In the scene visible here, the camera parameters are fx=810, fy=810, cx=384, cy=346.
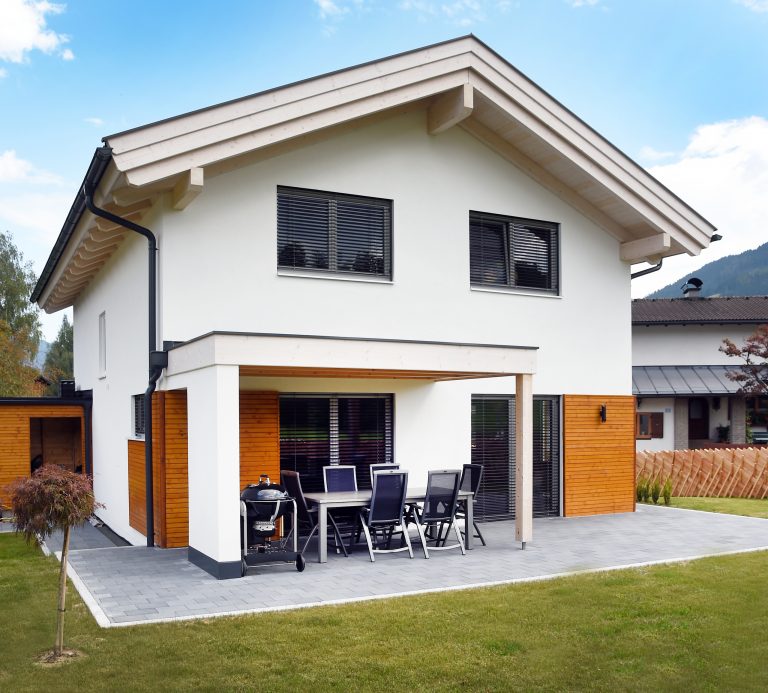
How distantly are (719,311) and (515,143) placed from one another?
23.2m

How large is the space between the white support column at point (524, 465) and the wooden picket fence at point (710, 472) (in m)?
9.44

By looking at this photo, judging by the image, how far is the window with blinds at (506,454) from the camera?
14.0 m

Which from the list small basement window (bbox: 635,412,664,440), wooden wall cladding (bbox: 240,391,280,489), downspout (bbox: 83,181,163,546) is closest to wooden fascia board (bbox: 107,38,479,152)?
downspout (bbox: 83,181,163,546)

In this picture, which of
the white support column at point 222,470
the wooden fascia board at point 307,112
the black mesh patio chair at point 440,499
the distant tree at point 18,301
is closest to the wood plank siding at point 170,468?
the white support column at point 222,470

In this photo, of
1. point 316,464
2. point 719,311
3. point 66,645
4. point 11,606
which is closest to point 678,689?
point 66,645

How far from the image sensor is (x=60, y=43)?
31.4 m

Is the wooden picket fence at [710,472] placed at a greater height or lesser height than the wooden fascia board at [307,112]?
lesser

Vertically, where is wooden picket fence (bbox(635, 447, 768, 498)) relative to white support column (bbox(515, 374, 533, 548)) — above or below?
below

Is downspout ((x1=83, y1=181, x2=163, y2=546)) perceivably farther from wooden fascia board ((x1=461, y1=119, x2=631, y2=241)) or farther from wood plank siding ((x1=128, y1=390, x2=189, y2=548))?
wooden fascia board ((x1=461, y1=119, x2=631, y2=241))

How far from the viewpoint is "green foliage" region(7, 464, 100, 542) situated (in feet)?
20.6

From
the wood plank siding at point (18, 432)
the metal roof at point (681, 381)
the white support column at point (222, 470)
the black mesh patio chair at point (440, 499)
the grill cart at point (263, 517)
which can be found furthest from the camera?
the metal roof at point (681, 381)

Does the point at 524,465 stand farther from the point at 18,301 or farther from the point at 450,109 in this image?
the point at 18,301

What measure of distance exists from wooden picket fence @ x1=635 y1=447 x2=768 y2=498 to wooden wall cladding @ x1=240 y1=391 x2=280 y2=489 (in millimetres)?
11019

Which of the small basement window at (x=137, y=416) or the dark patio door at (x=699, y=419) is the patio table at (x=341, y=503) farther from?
the dark patio door at (x=699, y=419)
